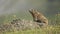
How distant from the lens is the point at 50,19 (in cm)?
517

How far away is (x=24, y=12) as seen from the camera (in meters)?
5.22

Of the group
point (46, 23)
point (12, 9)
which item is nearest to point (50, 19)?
point (46, 23)

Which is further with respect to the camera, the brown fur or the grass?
the brown fur

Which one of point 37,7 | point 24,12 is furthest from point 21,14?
point 37,7

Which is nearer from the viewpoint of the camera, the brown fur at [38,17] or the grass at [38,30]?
the grass at [38,30]

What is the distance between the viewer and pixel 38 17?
5.69 metres

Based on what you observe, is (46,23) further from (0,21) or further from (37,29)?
(0,21)

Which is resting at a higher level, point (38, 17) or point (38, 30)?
point (38, 17)

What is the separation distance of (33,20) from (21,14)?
0.34 m

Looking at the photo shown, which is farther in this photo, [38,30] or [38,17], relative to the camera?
[38,17]

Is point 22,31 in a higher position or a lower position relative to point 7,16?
lower

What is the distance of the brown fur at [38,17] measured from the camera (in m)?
5.30

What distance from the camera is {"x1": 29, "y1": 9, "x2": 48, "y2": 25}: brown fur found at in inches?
209

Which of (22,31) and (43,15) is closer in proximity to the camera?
(22,31)
